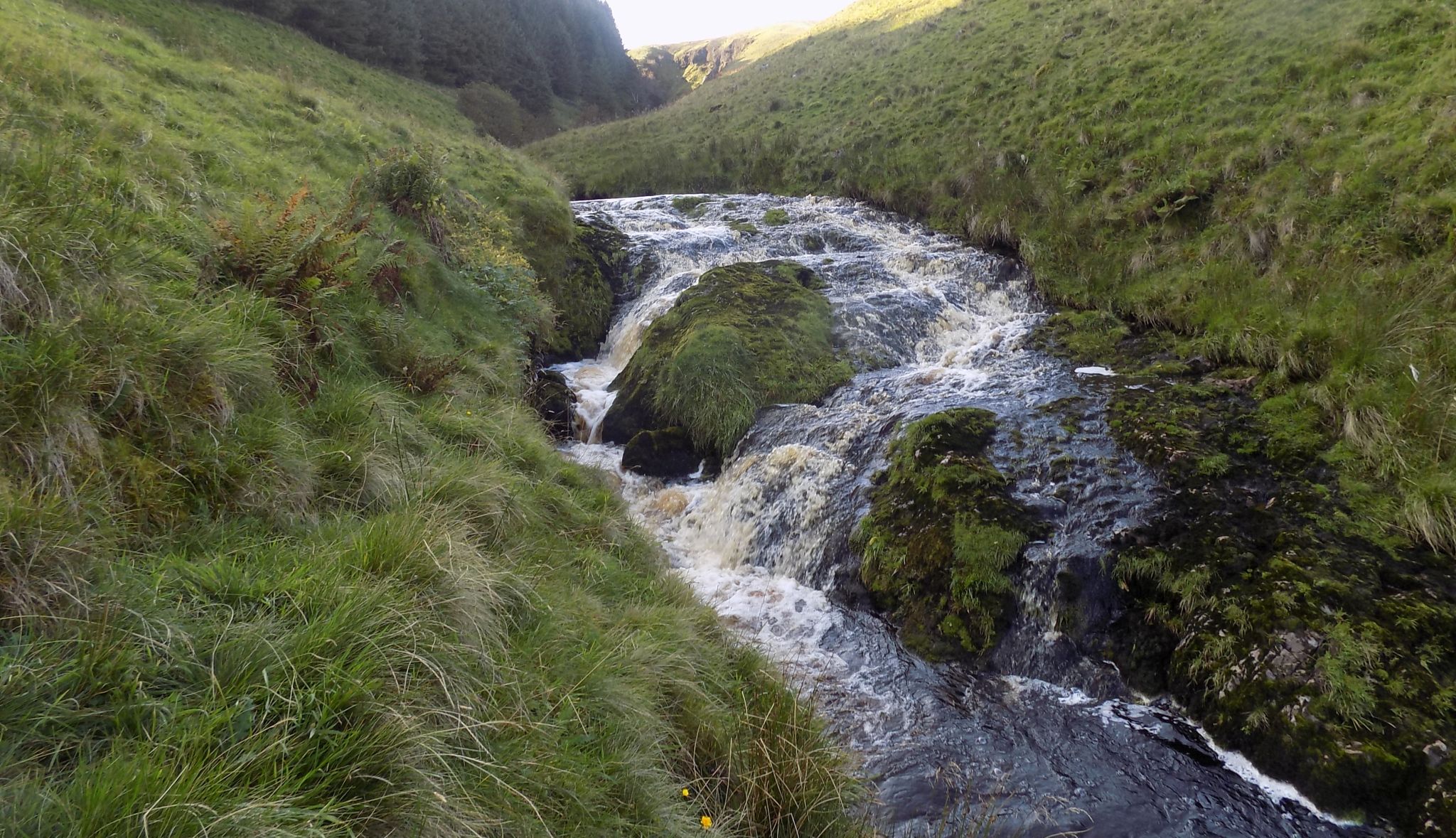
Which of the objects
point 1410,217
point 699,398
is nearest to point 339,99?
point 699,398

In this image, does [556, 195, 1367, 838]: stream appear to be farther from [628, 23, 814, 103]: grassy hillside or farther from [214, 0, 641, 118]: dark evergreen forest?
[628, 23, 814, 103]: grassy hillside

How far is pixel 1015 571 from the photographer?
623 cm

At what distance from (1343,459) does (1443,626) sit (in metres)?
2.13

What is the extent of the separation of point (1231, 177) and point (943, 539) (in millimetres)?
8981

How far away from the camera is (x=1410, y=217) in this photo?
7867 millimetres

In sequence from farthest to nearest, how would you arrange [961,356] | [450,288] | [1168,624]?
1. [961,356]
2. [450,288]
3. [1168,624]

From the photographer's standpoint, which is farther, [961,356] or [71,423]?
[961,356]

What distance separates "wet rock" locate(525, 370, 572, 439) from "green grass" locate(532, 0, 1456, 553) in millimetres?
8932

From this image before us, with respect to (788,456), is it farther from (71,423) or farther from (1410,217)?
(1410,217)

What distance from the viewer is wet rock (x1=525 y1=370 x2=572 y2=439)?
32.3 ft

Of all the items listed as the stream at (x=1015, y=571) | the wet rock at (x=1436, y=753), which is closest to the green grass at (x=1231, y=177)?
the stream at (x=1015, y=571)

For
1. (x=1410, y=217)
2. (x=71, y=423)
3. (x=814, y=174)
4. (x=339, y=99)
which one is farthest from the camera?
(x=814, y=174)

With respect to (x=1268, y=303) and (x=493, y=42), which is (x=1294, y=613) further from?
(x=493, y=42)

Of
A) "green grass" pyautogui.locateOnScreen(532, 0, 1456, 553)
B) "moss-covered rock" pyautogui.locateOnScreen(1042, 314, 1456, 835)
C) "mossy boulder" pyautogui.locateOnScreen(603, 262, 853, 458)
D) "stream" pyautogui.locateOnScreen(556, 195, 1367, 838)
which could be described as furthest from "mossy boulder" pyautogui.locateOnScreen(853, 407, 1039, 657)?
"green grass" pyautogui.locateOnScreen(532, 0, 1456, 553)
